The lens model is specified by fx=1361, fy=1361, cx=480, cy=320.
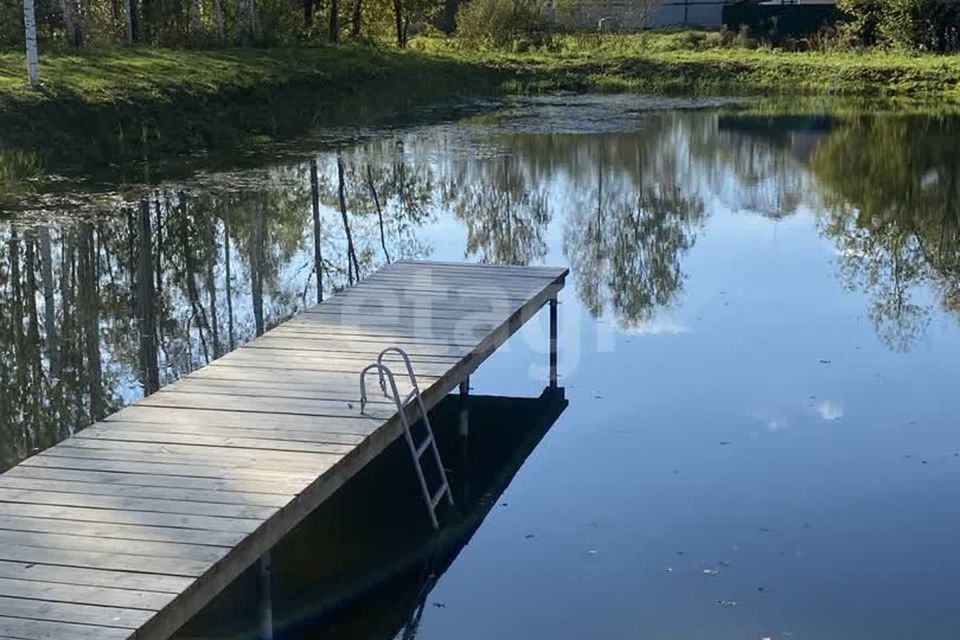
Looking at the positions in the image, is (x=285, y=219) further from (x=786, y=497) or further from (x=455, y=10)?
(x=455, y=10)

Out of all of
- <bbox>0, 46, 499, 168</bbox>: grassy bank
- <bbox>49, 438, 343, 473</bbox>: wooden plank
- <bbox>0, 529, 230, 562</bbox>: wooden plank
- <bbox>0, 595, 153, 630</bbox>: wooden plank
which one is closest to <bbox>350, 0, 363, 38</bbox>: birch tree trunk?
<bbox>0, 46, 499, 168</bbox>: grassy bank

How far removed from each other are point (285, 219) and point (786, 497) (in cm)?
835

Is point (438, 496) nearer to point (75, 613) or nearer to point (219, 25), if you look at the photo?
point (75, 613)

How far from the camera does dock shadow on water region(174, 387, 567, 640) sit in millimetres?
5594

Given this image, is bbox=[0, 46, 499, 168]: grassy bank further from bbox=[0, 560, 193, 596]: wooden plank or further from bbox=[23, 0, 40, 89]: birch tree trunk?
bbox=[0, 560, 193, 596]: wooden plank

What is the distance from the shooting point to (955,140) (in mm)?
20203

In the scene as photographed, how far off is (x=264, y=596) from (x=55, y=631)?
3.90 ft

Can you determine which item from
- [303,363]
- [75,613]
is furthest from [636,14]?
[75,613]

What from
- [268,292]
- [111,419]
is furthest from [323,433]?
[268,292]

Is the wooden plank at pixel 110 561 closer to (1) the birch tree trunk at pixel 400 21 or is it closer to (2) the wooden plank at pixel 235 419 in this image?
(2) the wooden plank at pixel 235 419

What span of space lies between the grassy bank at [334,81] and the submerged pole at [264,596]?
1160 cm

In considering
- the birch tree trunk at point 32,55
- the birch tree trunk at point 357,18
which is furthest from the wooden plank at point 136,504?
the birch tree trunk at point 357,18

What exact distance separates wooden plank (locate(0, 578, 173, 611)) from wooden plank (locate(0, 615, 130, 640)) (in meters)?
0.15

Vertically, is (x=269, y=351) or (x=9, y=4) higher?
(x=9, y=4)
